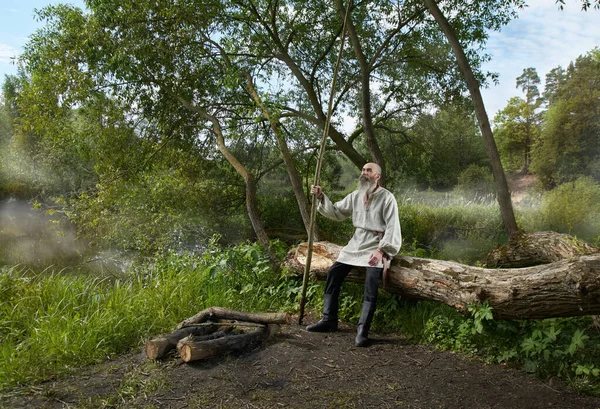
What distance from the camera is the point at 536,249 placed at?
5430mm

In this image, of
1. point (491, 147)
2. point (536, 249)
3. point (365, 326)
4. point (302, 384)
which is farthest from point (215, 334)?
point (491, 147)

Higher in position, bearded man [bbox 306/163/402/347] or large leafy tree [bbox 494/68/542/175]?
large leafy tree [bbox 494/68/542/175]

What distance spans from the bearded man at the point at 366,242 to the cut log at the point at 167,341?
0.92m

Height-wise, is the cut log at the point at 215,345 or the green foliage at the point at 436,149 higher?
the green foliage at the point at 436,149

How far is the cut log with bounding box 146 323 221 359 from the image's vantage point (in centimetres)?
338

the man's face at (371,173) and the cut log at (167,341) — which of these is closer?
the cut log at (167,341)

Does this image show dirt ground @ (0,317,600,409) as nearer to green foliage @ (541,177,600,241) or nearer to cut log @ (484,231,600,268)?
cut log @ (484,231,600,268)

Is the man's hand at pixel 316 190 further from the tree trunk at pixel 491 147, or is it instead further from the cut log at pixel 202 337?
the tree trunk at pixel 491 147

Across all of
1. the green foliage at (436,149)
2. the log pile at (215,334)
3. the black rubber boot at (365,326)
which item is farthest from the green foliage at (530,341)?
the green foliage at (436,149)

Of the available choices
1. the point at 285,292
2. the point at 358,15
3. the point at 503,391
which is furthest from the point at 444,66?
the point at 503,391

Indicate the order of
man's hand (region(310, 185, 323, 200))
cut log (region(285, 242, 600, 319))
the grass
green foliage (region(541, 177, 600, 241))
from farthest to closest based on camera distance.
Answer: green foliage (region(541, 177, 600, 241)) < man's hand (region(310, 185, 323, 200)) < the grass < cut log (region(285, 242, 600, 319))

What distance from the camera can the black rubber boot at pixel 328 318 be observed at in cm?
406

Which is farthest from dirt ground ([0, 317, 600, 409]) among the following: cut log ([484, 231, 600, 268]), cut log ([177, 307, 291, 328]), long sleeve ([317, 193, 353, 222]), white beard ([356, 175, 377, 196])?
cut log ([484, 231, 600, 268])

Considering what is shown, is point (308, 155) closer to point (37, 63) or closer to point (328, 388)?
point (37, 63)
